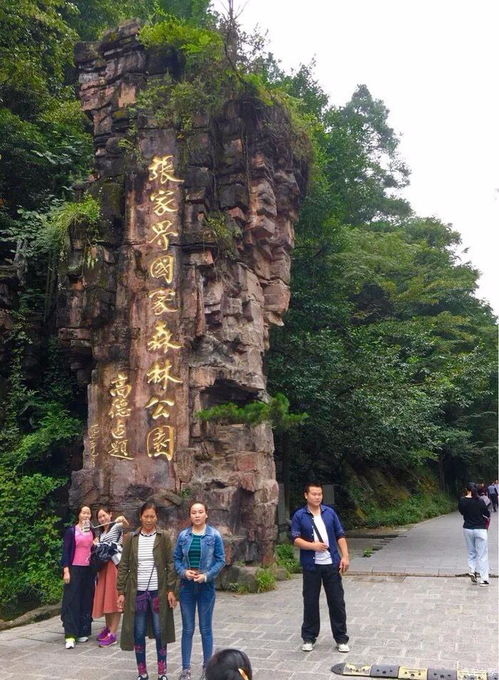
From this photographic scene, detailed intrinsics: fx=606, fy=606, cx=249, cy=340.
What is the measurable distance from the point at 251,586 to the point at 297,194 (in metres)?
6.58

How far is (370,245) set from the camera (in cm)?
2008

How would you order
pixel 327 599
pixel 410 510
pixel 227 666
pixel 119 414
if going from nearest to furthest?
pixel 227 666, pixel 327 599, pixel 119 414, pixel 410 510

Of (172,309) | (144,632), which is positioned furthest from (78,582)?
(172,309)

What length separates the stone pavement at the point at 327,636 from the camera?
15.7 ft

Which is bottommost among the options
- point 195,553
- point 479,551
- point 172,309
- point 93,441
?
point 479,551

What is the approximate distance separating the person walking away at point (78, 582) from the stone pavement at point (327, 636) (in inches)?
7.4

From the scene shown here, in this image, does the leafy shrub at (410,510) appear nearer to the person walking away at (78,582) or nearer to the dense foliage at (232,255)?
the dense foliage at (232,255)

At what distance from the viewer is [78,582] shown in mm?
5859

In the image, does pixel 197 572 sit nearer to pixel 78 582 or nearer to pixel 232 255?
A: pixel 78 582

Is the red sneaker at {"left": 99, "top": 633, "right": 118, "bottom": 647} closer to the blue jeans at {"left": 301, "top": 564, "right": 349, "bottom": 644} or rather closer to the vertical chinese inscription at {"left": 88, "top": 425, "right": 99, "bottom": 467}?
the blue jeans at {"left": 301, "top": 564, "right": 349, "bottom": 644}

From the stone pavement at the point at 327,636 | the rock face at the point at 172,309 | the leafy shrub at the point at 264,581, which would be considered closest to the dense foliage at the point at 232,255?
the rock face at the point at 172,309

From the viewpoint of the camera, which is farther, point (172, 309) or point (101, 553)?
point (172, 309)

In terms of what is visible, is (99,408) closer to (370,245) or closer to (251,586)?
(251,586)

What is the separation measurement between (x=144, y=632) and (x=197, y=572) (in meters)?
0.62
